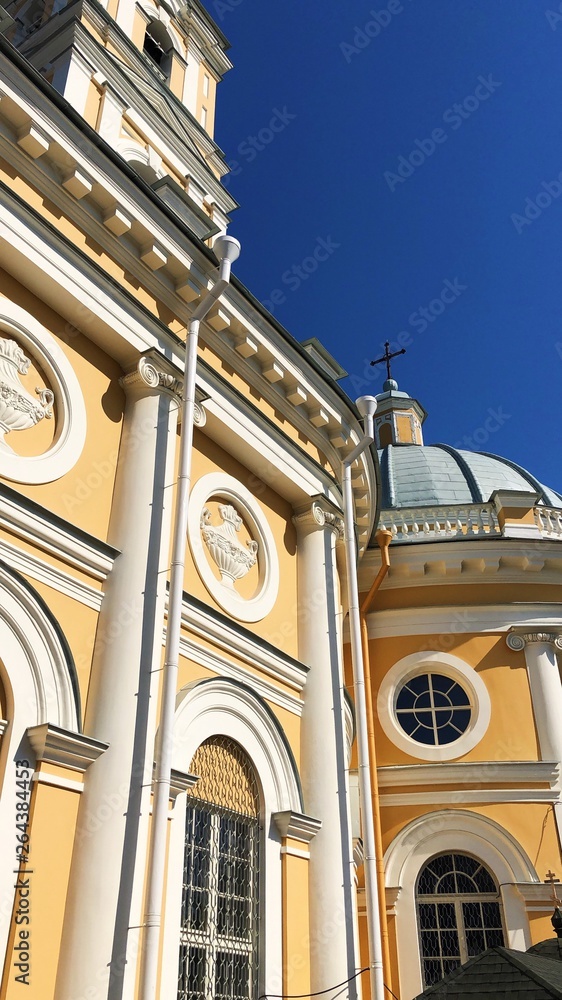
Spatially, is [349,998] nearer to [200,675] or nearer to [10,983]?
[200,675]

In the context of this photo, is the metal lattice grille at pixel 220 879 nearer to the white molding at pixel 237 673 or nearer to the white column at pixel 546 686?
the white molding at pixel 237 673

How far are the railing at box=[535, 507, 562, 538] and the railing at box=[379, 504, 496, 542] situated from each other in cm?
10

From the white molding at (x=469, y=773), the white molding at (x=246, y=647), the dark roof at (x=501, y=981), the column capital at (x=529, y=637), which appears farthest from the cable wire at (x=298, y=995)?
the column capital at (x=529, y=637)

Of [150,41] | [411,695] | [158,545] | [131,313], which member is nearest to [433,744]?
[411,695]

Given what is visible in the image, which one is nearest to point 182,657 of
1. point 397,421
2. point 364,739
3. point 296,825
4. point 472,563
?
point 296,825

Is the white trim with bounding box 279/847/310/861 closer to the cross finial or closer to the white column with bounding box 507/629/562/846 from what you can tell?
the cross finial

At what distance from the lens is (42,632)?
6.96 meters

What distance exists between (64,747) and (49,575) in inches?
54.2

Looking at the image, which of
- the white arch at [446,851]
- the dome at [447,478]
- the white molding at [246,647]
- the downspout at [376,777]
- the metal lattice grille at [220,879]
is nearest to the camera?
the metal lattice grille at [220,879]

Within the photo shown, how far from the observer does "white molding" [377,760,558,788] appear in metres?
13.4

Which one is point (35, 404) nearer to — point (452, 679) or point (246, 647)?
point (246, 647)

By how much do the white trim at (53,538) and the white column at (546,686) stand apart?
8.62m

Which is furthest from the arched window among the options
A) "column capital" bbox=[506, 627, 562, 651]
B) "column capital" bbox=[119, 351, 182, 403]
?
"column capital" bbox=[119, 351, 182, 403]

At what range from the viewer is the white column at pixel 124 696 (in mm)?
6332
